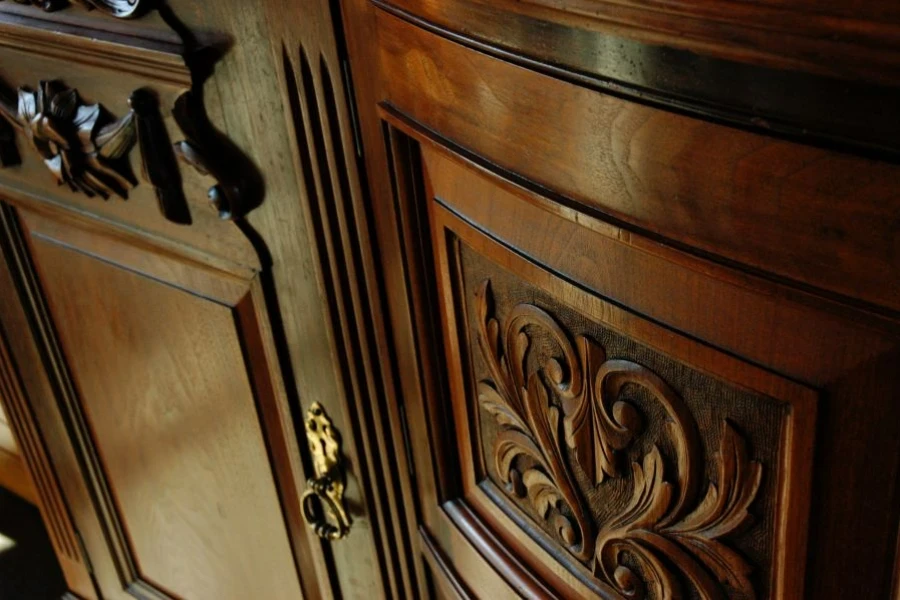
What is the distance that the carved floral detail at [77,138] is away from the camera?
0.67 m

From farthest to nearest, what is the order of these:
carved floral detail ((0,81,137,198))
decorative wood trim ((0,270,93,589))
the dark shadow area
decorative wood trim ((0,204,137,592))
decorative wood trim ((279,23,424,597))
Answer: the dark shadow area < decorative wood trim ((0,270,93,589)) < decorative wood trim ((0,204,137,592)) < carved floral detail ((0,81,137,198)) < decorative wood trim ((279,23,424,597))

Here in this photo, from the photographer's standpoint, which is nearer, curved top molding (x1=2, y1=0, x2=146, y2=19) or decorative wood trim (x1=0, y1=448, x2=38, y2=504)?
curved top molding (x1=2, y1=0, x2=146, y2=19)

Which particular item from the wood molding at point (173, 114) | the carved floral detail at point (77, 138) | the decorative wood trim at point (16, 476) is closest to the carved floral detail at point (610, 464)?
the wood molding at point (173, 114)

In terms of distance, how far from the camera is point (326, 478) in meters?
0.70

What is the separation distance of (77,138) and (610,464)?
465 mm

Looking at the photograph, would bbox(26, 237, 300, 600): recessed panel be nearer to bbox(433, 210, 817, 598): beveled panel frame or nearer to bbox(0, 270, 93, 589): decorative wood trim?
bbox(0, 270, 93, 589): decorative wood trim

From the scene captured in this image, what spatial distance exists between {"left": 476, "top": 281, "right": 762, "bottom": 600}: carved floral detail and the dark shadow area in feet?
3.19

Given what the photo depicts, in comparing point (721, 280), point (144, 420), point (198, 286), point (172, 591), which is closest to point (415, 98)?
point (721, 280)

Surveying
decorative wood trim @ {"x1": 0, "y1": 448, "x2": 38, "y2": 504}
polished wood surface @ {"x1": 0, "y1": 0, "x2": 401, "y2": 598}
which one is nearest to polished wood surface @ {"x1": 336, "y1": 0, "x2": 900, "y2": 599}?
polished wood surface @ {"x1": 0, "y1": 0, "x2": 401, "y2": 598}

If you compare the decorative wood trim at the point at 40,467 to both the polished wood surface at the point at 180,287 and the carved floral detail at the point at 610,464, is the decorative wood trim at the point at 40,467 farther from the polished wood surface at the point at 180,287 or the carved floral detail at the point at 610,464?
the carved floral detail at the point at 610,464

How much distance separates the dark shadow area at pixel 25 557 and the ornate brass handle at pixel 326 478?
2.30 feet

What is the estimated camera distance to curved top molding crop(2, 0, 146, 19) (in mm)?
595

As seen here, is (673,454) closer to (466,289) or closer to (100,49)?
(466,289)

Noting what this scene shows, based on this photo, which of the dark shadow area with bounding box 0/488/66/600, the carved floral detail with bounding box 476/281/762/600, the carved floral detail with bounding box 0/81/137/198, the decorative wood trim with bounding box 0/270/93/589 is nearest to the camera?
the carved floral detail with bounding box 476/281/762/600
